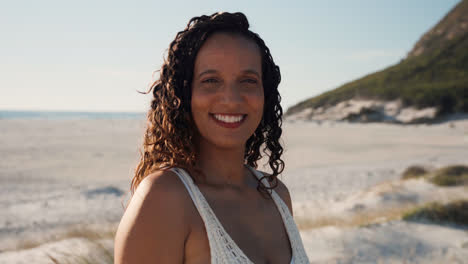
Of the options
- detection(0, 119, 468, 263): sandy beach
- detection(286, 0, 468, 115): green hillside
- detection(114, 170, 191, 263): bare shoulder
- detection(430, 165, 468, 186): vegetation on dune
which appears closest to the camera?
detection(114, 170, 191, 263): bare shoulder

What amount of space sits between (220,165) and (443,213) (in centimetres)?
470

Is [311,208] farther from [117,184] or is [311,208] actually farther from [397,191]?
[117,184]

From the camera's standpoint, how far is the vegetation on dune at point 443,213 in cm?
539

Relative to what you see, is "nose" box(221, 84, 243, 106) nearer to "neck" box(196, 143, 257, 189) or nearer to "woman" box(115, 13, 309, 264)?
"woman" box(115, 13, 309, 264)

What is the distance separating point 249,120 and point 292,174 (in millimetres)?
10528

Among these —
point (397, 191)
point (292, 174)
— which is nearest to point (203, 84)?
point (397, 191)

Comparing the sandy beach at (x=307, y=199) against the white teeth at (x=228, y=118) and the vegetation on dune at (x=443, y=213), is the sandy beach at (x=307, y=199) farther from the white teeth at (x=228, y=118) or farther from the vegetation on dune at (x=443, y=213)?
the white teeth at (x=228, y=118)

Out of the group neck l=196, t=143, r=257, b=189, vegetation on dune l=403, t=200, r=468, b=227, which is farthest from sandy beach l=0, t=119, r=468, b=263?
neck l=196, t=143, r=257, b=189

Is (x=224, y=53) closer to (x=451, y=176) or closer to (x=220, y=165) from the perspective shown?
(x=220, y=165)

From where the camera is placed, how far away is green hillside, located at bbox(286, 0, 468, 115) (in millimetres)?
31797

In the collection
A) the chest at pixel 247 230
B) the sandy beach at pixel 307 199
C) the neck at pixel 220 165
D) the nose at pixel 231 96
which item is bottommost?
the sandy beach at pixel 307 199

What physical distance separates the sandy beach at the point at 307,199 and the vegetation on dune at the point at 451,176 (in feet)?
0.69

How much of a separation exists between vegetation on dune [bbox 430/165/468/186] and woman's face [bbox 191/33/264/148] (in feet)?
23.8

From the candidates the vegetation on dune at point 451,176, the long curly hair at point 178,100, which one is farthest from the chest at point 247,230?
the vegetation on dune at point 451,176
